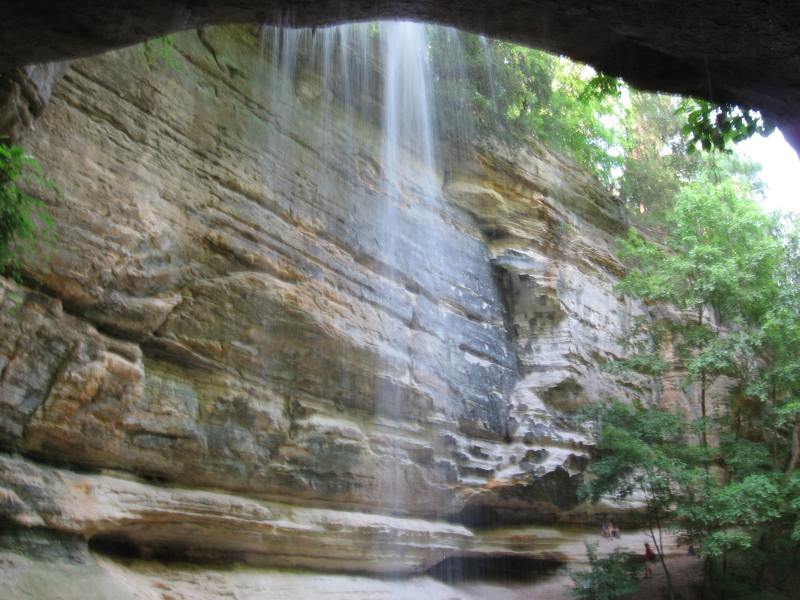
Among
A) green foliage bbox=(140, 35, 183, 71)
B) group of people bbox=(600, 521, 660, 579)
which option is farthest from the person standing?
green foliage bbox=(140, 35, 183, 71)

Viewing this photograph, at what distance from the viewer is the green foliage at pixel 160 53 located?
31.1ft

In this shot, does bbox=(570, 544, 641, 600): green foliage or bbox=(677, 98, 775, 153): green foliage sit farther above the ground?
bbox=(677, 98, 775, 153): green foliage

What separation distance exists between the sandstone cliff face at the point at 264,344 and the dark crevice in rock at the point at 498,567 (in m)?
0.65

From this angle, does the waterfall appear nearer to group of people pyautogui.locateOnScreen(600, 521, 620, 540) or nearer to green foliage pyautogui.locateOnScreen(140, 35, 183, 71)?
green foliage pyautogui.locateOnScreen(140, 35, 183, 71)

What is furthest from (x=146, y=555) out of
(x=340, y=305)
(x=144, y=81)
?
(x=144, y=81)

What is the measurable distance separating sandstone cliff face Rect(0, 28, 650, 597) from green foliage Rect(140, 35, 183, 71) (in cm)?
13

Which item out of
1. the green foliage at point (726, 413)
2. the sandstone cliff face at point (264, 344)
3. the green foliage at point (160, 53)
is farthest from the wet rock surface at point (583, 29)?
the green foliage at point (726, 413)

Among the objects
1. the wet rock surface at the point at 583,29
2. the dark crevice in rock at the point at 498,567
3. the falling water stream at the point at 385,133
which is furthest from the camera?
the dark crevice in rock at the point at 498,567

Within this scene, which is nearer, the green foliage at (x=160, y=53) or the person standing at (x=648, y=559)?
the green foliage at (x=160, y=53)

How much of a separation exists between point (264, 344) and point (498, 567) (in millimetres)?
8239

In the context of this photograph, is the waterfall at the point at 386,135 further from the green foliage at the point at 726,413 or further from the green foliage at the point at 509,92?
the green foliage at the point at 726,413

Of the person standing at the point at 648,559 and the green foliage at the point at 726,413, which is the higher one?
the green foliage at the point at 726,413

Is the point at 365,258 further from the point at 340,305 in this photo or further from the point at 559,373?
the point at 559,373

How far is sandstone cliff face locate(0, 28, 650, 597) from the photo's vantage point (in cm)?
784
